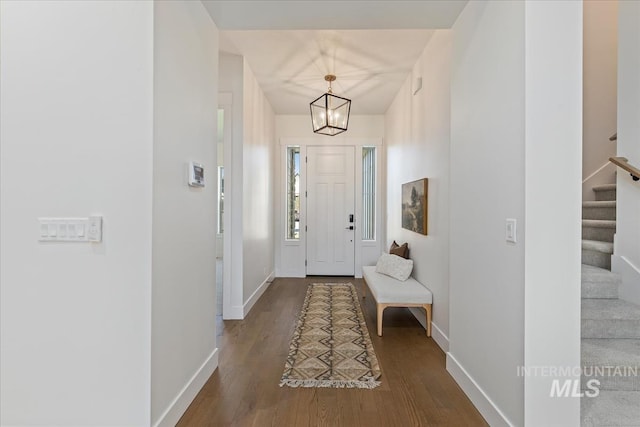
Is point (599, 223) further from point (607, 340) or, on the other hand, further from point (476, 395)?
point (476, 395)

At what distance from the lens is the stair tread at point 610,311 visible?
2148mm

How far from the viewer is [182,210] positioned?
1903 mm

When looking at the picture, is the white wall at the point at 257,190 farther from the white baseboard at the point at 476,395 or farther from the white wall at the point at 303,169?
the white baseboard at the point at 476,395

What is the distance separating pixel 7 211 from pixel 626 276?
386 cm

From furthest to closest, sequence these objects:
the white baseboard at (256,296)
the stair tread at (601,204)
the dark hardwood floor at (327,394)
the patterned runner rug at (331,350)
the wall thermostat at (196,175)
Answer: the white baseboard at (256,296)
the stair tread at (601,204)
the patterned runner rug at (331,350)
the wall thermostat at (196,175)
the dark hardwood floor at (327,394)

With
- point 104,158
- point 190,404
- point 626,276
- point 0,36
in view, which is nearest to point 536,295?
point 626,276

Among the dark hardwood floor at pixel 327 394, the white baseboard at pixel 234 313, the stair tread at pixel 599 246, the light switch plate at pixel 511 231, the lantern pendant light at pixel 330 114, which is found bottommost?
the dark hardwood floor at pixel 327 394

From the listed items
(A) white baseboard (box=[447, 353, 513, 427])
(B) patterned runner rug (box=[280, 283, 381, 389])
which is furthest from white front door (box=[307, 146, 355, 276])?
(A) white baseboard (box=[447, 353, 513, 427])

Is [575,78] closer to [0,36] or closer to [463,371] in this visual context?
[463,371]

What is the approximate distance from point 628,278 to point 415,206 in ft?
6.01

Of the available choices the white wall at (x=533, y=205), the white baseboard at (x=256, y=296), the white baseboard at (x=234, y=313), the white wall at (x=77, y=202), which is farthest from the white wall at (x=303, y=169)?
the white wall at (x=77, y=202)

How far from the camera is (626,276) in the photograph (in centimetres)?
237

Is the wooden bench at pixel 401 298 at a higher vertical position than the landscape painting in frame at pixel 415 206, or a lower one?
A: lower

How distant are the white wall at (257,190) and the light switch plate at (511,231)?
2680 mm
